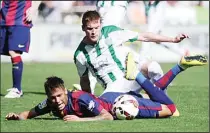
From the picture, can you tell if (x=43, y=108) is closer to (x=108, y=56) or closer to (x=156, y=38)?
(x=108, y=56)

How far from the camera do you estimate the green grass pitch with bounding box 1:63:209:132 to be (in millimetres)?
7465

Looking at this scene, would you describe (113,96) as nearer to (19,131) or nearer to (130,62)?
(130,62)

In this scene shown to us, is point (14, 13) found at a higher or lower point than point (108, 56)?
higher

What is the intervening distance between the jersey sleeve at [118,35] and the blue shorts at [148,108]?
1034 mm

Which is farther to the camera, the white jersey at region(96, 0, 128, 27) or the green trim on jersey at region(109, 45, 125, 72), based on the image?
the white jersey at region(96, 0, 128, 27)

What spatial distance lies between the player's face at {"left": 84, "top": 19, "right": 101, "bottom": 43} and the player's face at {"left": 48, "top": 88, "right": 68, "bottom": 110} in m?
1.01

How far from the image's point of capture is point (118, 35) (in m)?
9.29

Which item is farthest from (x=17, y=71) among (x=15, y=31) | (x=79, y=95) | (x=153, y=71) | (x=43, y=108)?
(x=79, y=95)

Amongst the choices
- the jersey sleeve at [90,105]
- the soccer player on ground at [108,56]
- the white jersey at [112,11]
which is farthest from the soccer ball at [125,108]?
the white jersey at [112,11]

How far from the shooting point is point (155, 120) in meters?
8.25

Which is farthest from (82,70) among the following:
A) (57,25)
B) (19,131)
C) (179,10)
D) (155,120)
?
(179,10)

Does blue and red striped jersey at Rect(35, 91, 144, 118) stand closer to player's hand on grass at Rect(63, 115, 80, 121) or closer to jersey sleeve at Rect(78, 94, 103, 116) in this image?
jersey sleeve at Rect(78, 94, 103, 116)

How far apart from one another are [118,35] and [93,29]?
0.65 meters

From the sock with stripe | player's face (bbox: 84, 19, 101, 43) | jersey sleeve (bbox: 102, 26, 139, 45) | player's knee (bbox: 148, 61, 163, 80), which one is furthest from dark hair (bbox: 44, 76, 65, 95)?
the sock with stripe
